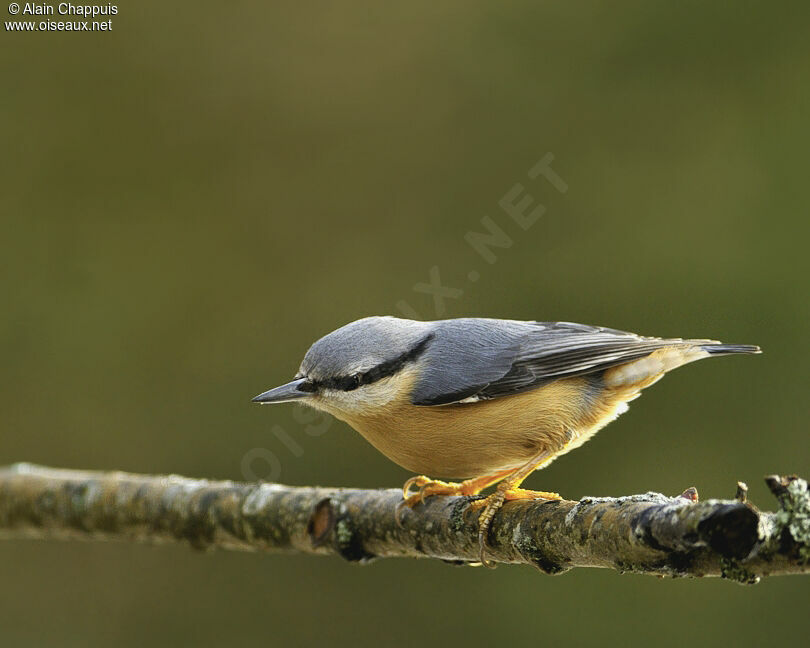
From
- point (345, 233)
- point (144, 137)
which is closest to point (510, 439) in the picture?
point (345, 233)

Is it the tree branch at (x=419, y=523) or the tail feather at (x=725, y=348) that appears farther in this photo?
the tail feather at (x=725, y=348)

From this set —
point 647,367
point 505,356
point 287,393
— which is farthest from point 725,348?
point 287,393

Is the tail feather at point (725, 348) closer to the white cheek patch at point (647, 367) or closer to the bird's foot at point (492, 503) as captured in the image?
the white cheek patch at point (647, 367)

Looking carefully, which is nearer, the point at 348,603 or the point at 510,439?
the point at 510,439

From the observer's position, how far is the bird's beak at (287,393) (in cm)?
296

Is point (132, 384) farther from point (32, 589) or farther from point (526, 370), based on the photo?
point (526, 370)

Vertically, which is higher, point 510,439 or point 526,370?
point 526,370

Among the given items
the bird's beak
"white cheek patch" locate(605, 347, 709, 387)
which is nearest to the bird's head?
the bird's beak

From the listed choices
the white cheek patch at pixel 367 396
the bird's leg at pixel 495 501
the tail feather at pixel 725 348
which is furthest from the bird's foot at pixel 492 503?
the tail feather at pixel 725 348

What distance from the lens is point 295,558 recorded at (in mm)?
5129

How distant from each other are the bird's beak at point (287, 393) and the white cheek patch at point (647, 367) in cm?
99

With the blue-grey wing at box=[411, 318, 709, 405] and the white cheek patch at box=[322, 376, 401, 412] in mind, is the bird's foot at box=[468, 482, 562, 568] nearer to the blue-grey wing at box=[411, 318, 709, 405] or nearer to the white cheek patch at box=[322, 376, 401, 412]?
the blue-grey wing at box=[411, 318, 709, 405]

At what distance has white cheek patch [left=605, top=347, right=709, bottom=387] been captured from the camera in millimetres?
3061

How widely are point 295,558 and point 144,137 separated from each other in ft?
9.38
